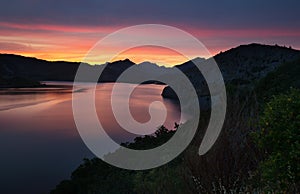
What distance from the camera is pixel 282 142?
4113 millimetres

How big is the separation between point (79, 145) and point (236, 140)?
83.1 ft

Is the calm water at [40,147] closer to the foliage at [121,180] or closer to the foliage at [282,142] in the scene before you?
the foliage at [121,180]

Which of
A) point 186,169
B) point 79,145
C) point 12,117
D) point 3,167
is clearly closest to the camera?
point 186,169

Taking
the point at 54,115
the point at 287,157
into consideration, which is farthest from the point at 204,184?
the point at 54,115

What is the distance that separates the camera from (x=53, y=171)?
2181 cm

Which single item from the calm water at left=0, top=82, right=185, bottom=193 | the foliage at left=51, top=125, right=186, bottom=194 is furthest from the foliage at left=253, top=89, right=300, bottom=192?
the calm water at left=0, top=82, right=185, bottom=193

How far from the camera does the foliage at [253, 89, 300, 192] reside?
3977 millimetres

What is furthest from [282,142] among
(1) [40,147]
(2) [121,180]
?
(1) [40,147]

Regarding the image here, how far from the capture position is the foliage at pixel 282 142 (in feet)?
13.0

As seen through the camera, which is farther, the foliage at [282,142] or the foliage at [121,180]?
the foliage at [121,180]

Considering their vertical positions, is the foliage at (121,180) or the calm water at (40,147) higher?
the calm water at (40,147)

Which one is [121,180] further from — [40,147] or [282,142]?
[40,147]

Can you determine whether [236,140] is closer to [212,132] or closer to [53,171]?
[212,132]

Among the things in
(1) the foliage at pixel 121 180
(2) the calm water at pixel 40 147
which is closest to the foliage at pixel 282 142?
(1) the foliage at pixel 121 180
